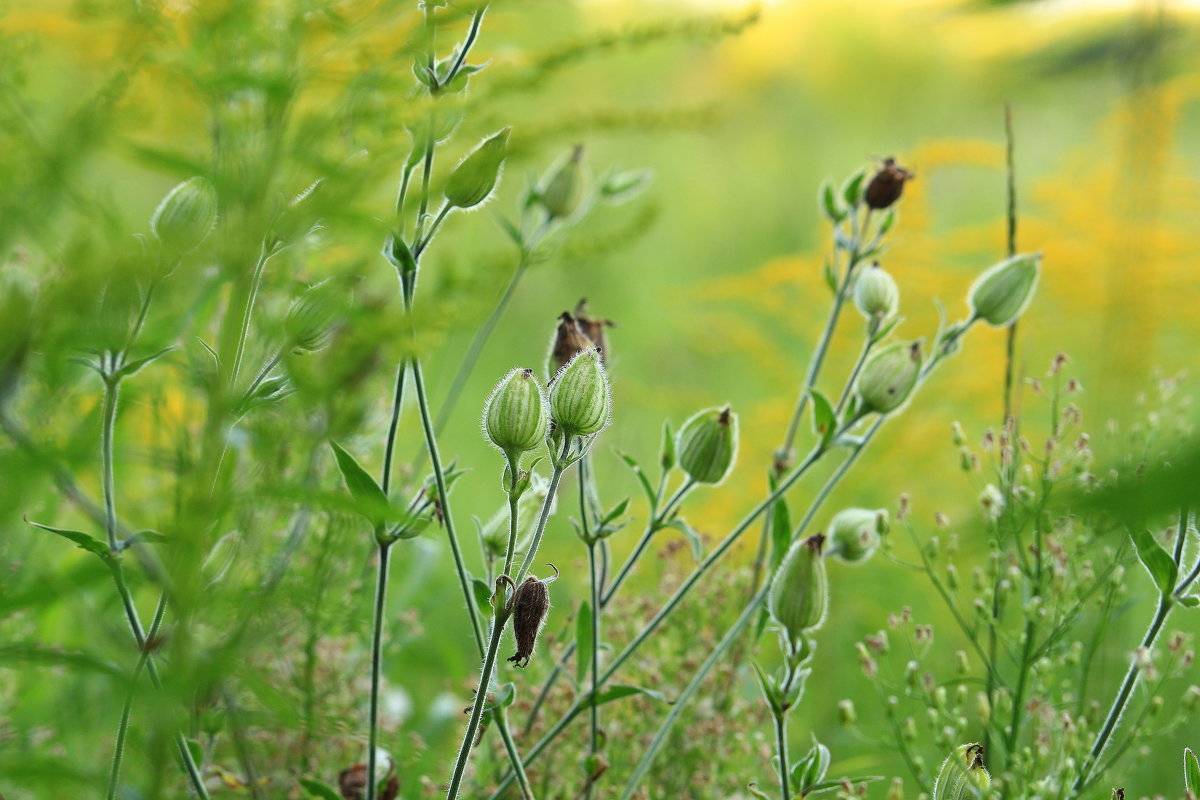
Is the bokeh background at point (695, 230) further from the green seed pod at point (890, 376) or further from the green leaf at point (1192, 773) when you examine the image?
the green leaf at point (1192, 773)

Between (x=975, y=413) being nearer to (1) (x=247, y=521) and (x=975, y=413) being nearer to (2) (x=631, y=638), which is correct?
(2) (x=631, y=638)

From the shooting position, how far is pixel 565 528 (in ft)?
4.30

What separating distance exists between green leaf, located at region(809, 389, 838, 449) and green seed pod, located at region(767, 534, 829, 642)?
8 cm

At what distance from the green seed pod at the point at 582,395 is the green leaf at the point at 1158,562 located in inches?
7.5

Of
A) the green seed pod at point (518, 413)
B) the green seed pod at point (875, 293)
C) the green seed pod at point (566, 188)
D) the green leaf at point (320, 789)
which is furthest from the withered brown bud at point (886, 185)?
the green leaf at point (320, 789)

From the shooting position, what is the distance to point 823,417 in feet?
1.55

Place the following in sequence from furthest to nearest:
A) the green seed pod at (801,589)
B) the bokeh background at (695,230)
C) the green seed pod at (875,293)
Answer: the green seed pod at (875,293), the green seed pod at (801,589), the bokeh background at (695,230)

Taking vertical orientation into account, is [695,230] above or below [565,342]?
above

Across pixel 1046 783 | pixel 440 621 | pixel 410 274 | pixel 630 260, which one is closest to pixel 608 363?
pixel 410 274

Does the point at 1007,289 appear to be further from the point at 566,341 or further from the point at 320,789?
the point at 320,789

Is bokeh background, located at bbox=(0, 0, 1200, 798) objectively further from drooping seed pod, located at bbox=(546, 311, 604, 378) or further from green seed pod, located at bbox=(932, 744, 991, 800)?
green seed pod, located at bbox=(932, 744, 991, 800)

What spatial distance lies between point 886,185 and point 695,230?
1938 millimetres

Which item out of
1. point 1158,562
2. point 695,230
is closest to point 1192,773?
point 1158,562

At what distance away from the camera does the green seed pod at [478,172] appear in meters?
0.37
